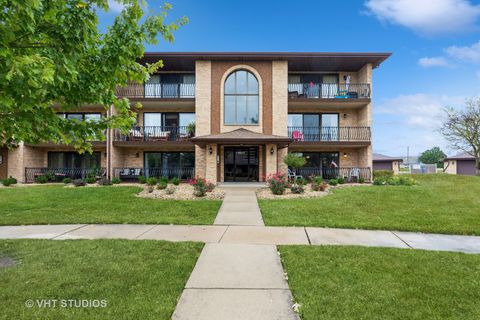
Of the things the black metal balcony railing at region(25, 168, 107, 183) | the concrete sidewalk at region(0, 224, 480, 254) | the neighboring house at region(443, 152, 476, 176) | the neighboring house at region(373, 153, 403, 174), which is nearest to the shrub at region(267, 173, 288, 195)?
the concrete sidewalk at region(0, 224, 480, 254)

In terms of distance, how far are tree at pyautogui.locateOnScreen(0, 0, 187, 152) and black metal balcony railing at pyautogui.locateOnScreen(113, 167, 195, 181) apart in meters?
14.2

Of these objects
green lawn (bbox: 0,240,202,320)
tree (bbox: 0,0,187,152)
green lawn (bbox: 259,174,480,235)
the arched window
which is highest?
the arched window

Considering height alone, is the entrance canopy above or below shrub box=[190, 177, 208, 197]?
above

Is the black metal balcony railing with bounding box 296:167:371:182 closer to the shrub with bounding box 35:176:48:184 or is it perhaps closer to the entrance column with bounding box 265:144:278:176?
the entrance column with bounding box 265:144:278:176

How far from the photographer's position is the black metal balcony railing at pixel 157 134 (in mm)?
17841

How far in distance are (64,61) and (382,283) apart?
5.20 meters

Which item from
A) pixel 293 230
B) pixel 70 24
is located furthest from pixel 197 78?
pixel 70 24

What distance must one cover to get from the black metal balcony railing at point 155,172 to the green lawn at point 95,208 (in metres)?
5.49

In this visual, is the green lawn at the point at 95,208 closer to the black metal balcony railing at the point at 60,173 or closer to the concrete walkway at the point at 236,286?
the concrete walkway at the point at 236,286

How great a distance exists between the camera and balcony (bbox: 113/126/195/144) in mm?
17734

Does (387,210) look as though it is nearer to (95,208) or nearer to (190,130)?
(95,208)

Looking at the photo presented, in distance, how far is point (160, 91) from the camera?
60.3 feet

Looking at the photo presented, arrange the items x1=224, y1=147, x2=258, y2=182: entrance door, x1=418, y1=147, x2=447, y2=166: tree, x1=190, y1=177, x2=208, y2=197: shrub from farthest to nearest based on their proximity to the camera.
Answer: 1. x1=418, y1=147, x2=447, y2=166: tree
2. x1=224, y1=147, x2=258, y2=182: entrance door
3. x1=190, y1=177, x2=208, y2=197: shrub

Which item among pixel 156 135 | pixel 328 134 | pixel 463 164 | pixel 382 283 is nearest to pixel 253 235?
pixel 382 283
